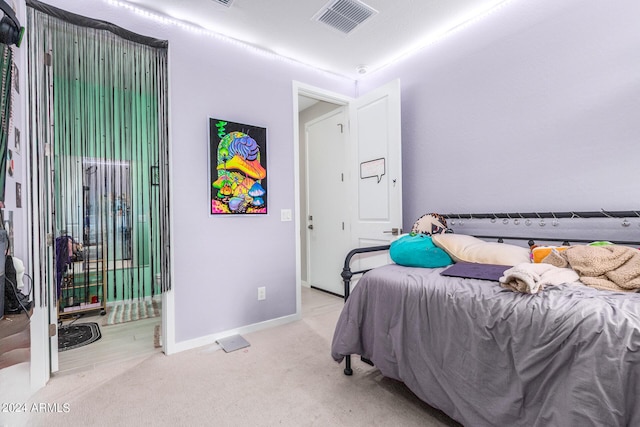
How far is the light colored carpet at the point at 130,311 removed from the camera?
120 inches

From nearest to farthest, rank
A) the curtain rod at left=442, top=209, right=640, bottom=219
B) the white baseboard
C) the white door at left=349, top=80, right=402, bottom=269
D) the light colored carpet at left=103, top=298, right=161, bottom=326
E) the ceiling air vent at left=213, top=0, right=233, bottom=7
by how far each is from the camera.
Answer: the curtain rod at left=442, top=209, right=640, bottom=219 → the ceiling air vent at left=213, top=0, right=233, bottom=7 → the white baseboard → the white door at left=349, top=80, right=402, bottom=269 → the light colored carpet at left=103, top=298, right=161, bottom=326

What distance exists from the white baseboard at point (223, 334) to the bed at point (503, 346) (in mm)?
1206

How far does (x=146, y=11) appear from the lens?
224cm

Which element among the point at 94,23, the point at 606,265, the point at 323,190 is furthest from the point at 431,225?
the point at 94,23

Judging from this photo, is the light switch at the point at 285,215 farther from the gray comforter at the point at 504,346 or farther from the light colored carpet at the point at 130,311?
the light colored carpet at the point at 130,311

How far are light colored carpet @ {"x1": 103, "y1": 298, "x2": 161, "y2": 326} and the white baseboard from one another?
101 cm

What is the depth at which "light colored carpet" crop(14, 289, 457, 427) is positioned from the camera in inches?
60.8

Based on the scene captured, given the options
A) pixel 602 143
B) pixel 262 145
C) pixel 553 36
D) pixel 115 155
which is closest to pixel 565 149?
pixel 602 143

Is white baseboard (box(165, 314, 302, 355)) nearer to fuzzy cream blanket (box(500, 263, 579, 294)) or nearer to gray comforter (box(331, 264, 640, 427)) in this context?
gray comforter (box(331, 264, 640, 427))

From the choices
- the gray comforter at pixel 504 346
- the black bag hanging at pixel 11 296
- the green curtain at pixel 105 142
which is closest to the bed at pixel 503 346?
the gray comforter at pixel 504 346

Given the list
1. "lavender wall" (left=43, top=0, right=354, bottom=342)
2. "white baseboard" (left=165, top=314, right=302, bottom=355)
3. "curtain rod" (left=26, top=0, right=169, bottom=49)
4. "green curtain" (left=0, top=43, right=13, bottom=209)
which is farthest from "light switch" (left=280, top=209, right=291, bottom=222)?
"green curtain" (left=0, top=43, right=13, bottom=209)

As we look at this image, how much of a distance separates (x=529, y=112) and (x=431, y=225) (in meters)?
1.08

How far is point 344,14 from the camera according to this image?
2.36 meters

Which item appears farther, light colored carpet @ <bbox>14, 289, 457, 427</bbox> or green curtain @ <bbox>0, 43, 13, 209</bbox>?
light colored carpet @ <bbox>14, 289, 457, 427</bbox>
